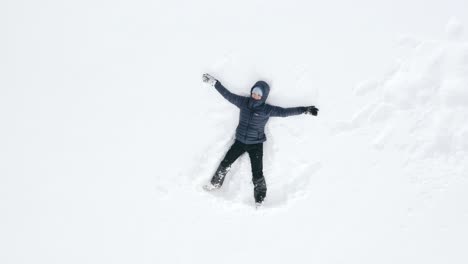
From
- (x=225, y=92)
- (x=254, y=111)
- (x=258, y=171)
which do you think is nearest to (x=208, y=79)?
(x=225, y=92)

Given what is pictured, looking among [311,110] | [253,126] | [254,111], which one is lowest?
[253,126]

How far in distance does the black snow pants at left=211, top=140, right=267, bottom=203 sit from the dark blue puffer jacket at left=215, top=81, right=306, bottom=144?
16 centimetres

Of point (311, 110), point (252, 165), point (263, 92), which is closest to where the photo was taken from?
point (263, 92)

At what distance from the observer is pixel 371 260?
538 cm

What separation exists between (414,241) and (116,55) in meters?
4.55

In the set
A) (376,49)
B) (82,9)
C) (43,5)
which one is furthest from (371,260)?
(43,5)

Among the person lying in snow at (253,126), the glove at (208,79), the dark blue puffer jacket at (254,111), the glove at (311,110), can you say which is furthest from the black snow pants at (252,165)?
the glove at (208,79)

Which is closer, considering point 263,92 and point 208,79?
point 263,92

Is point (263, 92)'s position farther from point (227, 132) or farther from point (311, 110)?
point (227, 132)

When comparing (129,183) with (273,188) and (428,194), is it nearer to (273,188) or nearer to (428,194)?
(273,188)

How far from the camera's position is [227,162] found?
5.25 meters

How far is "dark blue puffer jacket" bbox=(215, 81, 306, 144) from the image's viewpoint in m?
4.93

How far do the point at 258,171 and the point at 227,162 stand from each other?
41 centimetres

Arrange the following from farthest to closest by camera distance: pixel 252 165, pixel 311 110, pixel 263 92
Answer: pixel 252 165, pixel 311 110, pixel 263 92
